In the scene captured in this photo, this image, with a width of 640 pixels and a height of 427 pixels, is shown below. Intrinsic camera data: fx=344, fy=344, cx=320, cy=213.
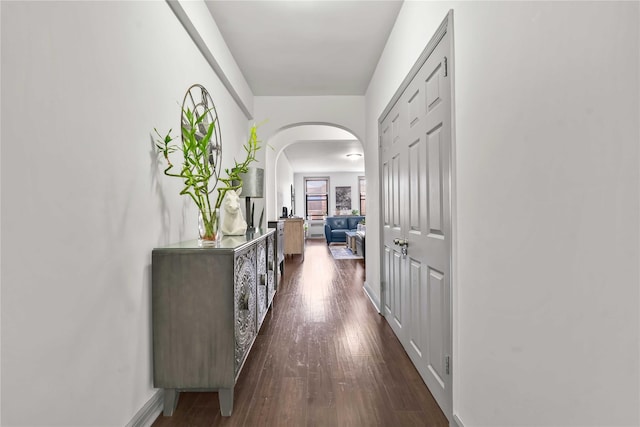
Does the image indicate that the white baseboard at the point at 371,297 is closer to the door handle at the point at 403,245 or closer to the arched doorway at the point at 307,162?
the door handle at the point at 403,245

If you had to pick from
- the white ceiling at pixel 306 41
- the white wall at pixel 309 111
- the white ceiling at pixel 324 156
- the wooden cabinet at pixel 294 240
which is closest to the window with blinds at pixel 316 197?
the white ceiling at pixel 324 156

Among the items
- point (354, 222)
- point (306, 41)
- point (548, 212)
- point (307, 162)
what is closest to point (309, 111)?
point (306, 41)

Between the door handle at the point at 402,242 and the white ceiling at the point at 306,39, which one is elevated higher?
the white ceiling at the point at 306,39

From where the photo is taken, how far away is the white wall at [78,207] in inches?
39.9

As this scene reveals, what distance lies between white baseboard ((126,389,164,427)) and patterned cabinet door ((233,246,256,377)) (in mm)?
444

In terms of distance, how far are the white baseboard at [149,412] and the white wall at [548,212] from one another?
1.54m

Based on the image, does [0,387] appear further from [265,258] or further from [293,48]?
[293,48]

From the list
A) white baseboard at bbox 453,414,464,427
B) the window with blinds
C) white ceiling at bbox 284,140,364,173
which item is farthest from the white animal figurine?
the window with blinds

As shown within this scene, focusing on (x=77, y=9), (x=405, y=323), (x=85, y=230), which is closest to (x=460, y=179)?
(x=405, y=323)

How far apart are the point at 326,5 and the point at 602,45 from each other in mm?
2310

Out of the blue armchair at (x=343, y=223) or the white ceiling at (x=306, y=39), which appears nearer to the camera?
the white ceiling at (x=306, y=39)

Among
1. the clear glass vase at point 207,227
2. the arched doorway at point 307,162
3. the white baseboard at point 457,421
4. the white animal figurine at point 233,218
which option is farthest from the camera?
the arched doorway at point 307,162

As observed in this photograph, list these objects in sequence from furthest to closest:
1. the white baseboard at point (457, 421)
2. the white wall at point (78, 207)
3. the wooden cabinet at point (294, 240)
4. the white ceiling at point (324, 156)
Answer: the white ceiling at point (324, 156), the wooden cabinet at point (294, 240), the white baseboard at point (457, 421), the white wall at point (78, 207)

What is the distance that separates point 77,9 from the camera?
1.27 m
